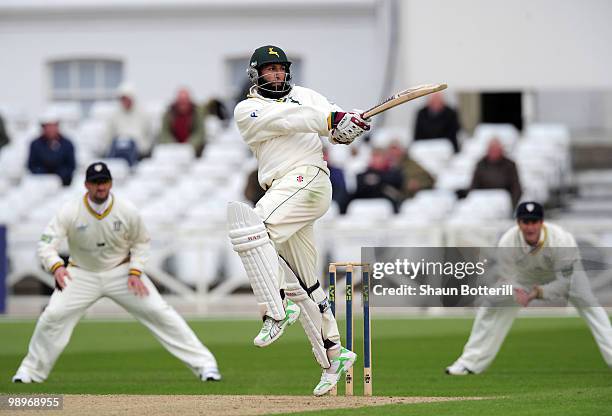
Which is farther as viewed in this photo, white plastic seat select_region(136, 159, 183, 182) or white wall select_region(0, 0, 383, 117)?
white wall select_region(0, 0, 383, 117)

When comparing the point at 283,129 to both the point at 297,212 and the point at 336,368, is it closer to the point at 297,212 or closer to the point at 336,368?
the point at 297,212

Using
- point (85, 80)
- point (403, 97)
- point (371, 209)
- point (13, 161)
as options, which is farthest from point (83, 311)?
point (85, 80)

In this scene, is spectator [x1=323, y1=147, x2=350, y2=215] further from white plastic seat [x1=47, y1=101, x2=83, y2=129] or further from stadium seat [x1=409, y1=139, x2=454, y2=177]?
white plastic seat [x1=47, y1=101, x2=83, y2=129]

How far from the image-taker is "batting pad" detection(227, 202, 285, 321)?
28.7 feet

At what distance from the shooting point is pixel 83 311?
38.0 feet

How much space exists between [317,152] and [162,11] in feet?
52.2

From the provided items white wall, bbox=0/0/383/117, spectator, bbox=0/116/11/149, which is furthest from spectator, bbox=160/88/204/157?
white wall, bbox=0/0/383/117

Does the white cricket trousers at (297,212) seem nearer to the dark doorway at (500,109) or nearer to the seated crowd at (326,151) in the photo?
the seated crowd at (326,151)

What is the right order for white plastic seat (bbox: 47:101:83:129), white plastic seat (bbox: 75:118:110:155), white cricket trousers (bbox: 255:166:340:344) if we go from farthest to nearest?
white plastic seat (bbox: 47:101:83:129) → white plastic seat (bbox: 75:118:110:155) → white cricket trousers (bbox: 255:166:340:344)

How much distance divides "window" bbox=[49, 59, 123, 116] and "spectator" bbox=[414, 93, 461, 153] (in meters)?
7.23

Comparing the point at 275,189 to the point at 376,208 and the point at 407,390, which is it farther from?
the point at 376,208

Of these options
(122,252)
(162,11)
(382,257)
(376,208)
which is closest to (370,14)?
(162,11)

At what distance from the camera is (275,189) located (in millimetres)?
8992

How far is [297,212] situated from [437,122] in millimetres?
10655
